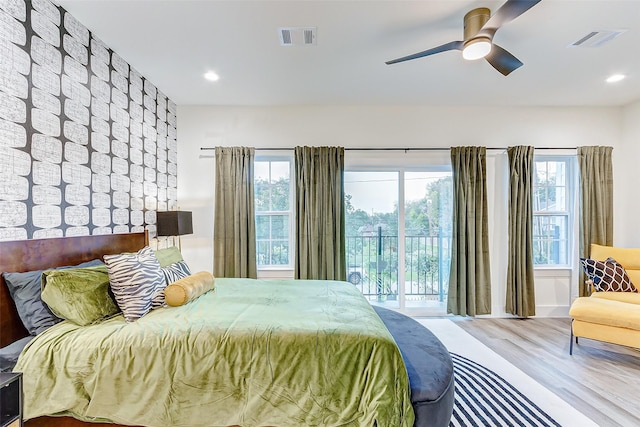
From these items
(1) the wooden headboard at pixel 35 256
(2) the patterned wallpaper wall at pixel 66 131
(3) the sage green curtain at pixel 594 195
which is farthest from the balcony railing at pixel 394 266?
(1) the wooden headboard at pixel 35 256

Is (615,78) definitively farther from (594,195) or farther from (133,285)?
(133,285)

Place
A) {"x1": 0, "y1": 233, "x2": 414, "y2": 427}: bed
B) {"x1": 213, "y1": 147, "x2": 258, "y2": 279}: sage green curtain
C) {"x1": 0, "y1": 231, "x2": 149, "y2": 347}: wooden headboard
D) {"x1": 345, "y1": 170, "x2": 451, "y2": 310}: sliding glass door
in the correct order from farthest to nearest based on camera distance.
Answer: {"x1": 345, "y1": 170, "x2": 451, "y2": 310}: sliding glass door
{"x1": 213, "y1": 147, "x2": 258, "y2": 279}: sage green curtain
{"x1": 0, "y1": 231, "x2": 149, "y2": 347}: wooden headboard
{"x1": 0, "y1": 233, "x2": 414, "y2": 427}: bed

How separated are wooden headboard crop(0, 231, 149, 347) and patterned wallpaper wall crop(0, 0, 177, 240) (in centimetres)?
6

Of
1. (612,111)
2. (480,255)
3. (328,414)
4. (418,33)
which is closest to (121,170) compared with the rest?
(328,414)

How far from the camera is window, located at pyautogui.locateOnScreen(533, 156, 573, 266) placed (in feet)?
13.3

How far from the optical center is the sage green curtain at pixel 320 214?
147 inches

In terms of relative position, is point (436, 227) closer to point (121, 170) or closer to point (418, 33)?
point (418, 33)

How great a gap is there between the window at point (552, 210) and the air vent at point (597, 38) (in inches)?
73.1

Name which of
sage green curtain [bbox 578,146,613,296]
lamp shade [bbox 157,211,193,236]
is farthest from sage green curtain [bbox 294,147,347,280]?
sage green curtain [bbox 578,146,613,296]

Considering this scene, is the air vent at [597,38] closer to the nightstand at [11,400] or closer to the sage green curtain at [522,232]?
the sage green curtain at [522,232]

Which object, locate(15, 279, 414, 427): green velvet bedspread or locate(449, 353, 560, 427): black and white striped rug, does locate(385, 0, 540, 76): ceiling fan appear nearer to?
locate(15, 279, 414, 427): green velvet bedspread

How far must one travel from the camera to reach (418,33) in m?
2.34

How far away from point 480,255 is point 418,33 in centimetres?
273

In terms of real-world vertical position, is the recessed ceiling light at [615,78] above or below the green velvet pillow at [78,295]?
above
